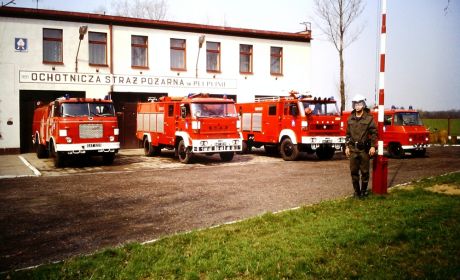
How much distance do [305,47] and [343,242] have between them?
25221mm

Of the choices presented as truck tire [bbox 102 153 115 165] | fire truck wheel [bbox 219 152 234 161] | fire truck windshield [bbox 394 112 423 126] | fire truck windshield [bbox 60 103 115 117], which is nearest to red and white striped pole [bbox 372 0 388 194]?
fire truck wheel [bbox 219 152 234 161]

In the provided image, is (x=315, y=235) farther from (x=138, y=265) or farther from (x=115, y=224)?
(x=115, y=224)

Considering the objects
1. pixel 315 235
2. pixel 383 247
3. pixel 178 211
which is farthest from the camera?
pixel 178 211

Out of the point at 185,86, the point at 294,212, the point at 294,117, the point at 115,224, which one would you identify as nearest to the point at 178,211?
the point at 115,224

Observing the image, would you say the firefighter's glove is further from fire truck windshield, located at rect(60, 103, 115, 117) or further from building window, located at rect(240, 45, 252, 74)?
building window, located at rect(240, 45, 252, 74)

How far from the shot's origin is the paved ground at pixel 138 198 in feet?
21.4

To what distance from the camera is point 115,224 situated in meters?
7.37

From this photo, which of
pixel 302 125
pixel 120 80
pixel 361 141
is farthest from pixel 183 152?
pixel 361 141

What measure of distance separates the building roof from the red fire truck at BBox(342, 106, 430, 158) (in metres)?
11.2

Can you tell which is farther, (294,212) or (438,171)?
(438,171)

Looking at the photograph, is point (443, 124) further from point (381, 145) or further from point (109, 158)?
point (381, 145)

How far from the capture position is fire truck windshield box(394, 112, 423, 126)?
1883 cm

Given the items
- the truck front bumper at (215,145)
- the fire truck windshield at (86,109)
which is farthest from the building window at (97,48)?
the truck front bumper at (215,145)

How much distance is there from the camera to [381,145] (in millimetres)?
9094
